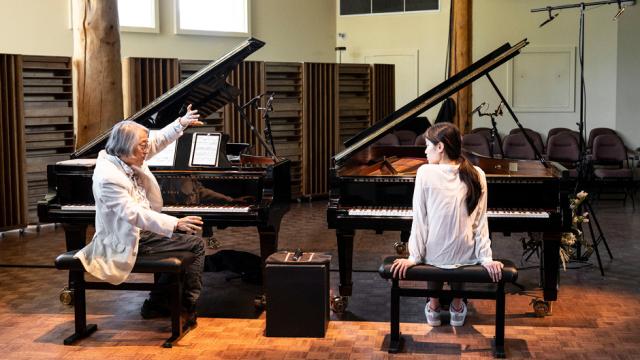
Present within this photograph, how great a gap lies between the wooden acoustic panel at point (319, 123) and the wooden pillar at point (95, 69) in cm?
353

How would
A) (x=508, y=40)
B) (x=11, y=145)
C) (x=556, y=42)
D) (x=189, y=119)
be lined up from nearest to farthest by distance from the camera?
(x=189, y=119), (x=11, y=145), (x=556, y=42), (x=508, y=40)

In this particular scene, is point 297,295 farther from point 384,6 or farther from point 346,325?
point 384,6

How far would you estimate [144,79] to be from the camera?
10117 millimetres

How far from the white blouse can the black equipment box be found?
0.61 m

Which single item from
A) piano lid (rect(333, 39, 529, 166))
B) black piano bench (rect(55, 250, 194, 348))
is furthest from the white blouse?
black piano bench (rect(55, 250, 194, 348))

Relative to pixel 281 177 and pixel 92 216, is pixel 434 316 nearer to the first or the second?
pixel 281 177

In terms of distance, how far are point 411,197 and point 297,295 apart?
1.05m

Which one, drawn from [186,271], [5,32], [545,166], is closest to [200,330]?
[186,271]

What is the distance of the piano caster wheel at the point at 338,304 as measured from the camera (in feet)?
18.3

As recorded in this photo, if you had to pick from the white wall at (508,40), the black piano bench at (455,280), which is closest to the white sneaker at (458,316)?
the black piano bench at (455,280)

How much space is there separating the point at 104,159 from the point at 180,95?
1.13 m

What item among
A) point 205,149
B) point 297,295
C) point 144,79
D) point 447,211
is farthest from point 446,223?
point 144,79

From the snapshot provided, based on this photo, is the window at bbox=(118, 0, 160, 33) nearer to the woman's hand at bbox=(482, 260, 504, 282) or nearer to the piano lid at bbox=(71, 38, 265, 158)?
the piano lid at bbox=(71, 38, 265, 158)

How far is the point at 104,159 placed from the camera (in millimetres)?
4852
